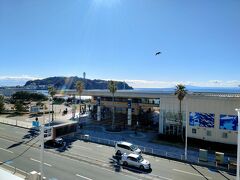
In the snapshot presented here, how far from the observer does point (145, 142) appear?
46.3 meters

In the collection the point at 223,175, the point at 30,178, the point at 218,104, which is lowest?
the point at 223,175

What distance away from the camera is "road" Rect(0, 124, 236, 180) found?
95.3 ft

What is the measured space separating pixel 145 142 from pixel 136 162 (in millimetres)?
15005

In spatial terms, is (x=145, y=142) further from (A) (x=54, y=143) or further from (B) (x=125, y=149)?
(A) (x=54, y=143)

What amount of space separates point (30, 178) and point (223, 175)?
24.9 m

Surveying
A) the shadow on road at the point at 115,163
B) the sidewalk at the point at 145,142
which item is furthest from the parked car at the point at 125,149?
the sidewalk at the point at 145,142

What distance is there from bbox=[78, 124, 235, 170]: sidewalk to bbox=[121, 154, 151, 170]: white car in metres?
7.12

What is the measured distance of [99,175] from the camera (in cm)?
2870

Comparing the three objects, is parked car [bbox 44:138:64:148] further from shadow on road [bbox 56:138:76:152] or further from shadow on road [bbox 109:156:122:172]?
shadow on road [bbox 109:156:122:172]

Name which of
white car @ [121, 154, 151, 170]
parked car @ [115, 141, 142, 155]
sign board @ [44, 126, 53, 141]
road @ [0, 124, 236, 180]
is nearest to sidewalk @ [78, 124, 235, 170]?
road @ [0, 124, 236, 180]

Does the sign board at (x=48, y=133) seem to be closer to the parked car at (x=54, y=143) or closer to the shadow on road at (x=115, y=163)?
the parked car at (x=54, y=143)

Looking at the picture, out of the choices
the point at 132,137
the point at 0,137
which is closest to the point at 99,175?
the point at 132,137

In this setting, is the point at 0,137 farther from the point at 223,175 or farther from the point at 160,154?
the point at 223,175

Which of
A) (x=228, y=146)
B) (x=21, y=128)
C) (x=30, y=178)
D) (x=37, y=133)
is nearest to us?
(x=30, y=178)
